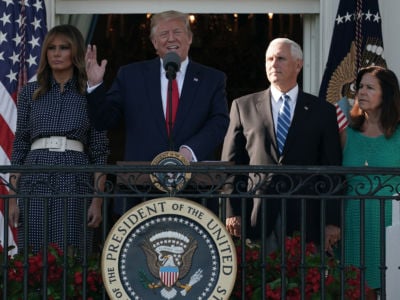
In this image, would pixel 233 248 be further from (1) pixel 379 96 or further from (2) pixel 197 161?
(1) pixel 379 96

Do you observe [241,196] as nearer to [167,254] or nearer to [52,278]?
[167,254]

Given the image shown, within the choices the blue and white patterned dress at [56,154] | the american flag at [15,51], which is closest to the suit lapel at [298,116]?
the blue and white patterned dress at [56,154]

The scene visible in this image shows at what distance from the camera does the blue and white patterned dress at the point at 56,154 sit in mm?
9602

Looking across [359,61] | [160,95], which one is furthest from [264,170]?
[359,61]

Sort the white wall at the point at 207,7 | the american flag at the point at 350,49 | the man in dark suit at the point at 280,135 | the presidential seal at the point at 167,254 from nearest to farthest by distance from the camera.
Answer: the presidential seal at the point at 167,254
the man in dark suit at the point at 280,135
the american flag at the point at 350,49
the white wall at the point at 207,7

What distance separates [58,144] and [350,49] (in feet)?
9.42

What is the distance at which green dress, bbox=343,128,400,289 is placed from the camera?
32.0 feet

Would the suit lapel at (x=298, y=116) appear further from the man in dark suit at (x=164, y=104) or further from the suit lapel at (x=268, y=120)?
the man in dark suit at (x=164, y=104)

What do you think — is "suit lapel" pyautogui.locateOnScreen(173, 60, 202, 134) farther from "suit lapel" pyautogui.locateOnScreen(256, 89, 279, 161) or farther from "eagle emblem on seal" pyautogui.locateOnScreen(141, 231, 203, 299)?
"eagle emblem on seal" pyautogui.locateOnScreen(141, 231, 203, 299)

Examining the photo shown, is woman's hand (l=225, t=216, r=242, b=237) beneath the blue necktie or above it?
beneath

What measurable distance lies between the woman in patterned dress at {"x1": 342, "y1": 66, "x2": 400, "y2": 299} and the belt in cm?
180

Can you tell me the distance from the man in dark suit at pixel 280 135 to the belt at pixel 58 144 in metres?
0.99

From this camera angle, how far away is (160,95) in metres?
9.78

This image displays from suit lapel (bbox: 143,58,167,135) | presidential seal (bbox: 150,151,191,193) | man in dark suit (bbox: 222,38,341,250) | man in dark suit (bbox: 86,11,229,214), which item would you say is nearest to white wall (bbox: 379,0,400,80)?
man in dark suit (bbox: 222,38,341,250)
